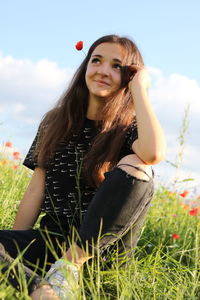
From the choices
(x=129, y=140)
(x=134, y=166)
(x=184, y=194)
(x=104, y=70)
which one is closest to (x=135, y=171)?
(x=134, y=166)

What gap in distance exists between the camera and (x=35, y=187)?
259 centimetres

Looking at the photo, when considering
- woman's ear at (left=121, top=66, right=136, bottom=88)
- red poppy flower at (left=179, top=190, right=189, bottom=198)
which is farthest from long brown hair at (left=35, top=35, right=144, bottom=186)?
red poppy flower at (left=179, top=190, right=189, bottom=198)

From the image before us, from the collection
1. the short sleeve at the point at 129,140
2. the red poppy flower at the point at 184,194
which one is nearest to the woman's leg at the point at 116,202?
the short sleeve at the point at 129,140

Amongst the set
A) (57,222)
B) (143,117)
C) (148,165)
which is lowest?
(57,222)

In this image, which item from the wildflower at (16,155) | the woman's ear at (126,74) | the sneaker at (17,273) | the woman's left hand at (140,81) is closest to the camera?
the sneaker at (17,273)

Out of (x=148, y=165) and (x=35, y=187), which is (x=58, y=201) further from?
(x=148, y=165)

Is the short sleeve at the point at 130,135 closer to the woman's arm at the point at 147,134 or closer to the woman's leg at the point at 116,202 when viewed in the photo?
the woman's arm at the point at 147,134

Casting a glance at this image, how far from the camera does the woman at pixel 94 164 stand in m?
1.93

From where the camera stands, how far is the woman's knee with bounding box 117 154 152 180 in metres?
1.93

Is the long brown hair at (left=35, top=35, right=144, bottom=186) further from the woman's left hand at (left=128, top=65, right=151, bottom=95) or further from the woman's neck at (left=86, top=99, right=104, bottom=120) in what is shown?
the woman's left hand at (left=128, top=65, right=151, bottom=95)

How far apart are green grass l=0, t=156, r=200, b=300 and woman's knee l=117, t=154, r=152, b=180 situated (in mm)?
330

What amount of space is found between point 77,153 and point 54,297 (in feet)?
2.87

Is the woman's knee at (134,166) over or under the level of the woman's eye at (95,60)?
under

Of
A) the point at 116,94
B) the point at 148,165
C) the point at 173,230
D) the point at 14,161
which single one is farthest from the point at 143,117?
the point at 14,161
